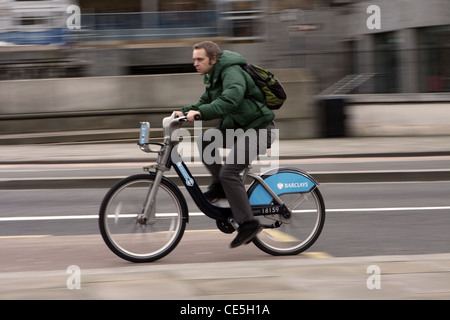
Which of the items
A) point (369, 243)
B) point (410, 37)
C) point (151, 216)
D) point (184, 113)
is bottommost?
point (369, 243)

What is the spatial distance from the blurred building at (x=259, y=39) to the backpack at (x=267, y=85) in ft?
38.9

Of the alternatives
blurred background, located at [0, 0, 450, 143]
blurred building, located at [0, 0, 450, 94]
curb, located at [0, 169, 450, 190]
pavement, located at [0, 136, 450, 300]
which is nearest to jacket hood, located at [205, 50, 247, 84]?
pavement, located at [0, 136, 450, 300]

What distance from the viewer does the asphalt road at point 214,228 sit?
19.7 feet

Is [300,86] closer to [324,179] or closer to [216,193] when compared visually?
[324,179]

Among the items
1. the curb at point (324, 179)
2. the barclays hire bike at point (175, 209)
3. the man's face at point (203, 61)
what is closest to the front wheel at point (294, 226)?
the barclays hire bike at point (175, 209)

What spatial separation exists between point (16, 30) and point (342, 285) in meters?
17.8

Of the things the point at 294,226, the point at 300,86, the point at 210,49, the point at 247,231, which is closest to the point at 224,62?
the point at 210,49

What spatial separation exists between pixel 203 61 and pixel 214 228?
226 cm

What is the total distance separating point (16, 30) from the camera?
66.9 ft

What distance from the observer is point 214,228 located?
23.6ft

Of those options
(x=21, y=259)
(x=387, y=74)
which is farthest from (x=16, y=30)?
(x=21, y=259)

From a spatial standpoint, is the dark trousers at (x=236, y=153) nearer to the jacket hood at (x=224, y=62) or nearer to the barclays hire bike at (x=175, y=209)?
the barclays hire bike at (x=175, y=209)

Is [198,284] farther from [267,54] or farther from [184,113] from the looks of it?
[267,54]

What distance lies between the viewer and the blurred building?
17.3 meters
